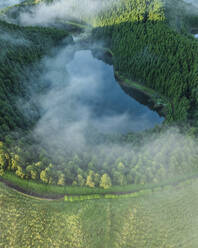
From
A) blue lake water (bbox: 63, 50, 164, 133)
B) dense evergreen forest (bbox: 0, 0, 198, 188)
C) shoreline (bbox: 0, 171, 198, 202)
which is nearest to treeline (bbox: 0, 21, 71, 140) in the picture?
dense evergreen forest (bbox: 0, 0, 198, 188)

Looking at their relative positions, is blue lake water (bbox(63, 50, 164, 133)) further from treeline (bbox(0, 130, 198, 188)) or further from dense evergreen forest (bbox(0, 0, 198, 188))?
treeline (bbox(0, 130, 198, 188))

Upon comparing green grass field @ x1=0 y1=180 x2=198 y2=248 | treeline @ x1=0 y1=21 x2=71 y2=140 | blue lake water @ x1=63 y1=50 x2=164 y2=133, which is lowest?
green grass field @ x1=0 y1=180 x2=198 y2=248

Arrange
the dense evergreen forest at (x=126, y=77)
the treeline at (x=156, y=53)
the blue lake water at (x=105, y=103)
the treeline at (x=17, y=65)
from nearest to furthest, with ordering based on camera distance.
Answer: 1. the dense evergreen forest at (x=126, y=77)
2. the treeline at (x=17, y=65)
3. the treeline at (x=156, y=53)
4. the blue lake water at (x=105, y=103)

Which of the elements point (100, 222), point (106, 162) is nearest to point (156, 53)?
point (106, 162)

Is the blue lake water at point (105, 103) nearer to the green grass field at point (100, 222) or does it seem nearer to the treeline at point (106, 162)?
the treeline at point (106, 162)

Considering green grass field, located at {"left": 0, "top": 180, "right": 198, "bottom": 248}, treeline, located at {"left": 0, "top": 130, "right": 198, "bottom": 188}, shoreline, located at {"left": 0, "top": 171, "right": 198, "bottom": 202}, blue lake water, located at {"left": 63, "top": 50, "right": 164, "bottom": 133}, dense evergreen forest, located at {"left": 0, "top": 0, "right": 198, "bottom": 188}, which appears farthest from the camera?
blue lake water, located at {"left": 63, "top": 50, "right": 164, "bottom": 133}

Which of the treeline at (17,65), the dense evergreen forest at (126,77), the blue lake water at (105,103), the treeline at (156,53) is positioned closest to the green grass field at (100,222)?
the dense evergreen forest at (126,77)
